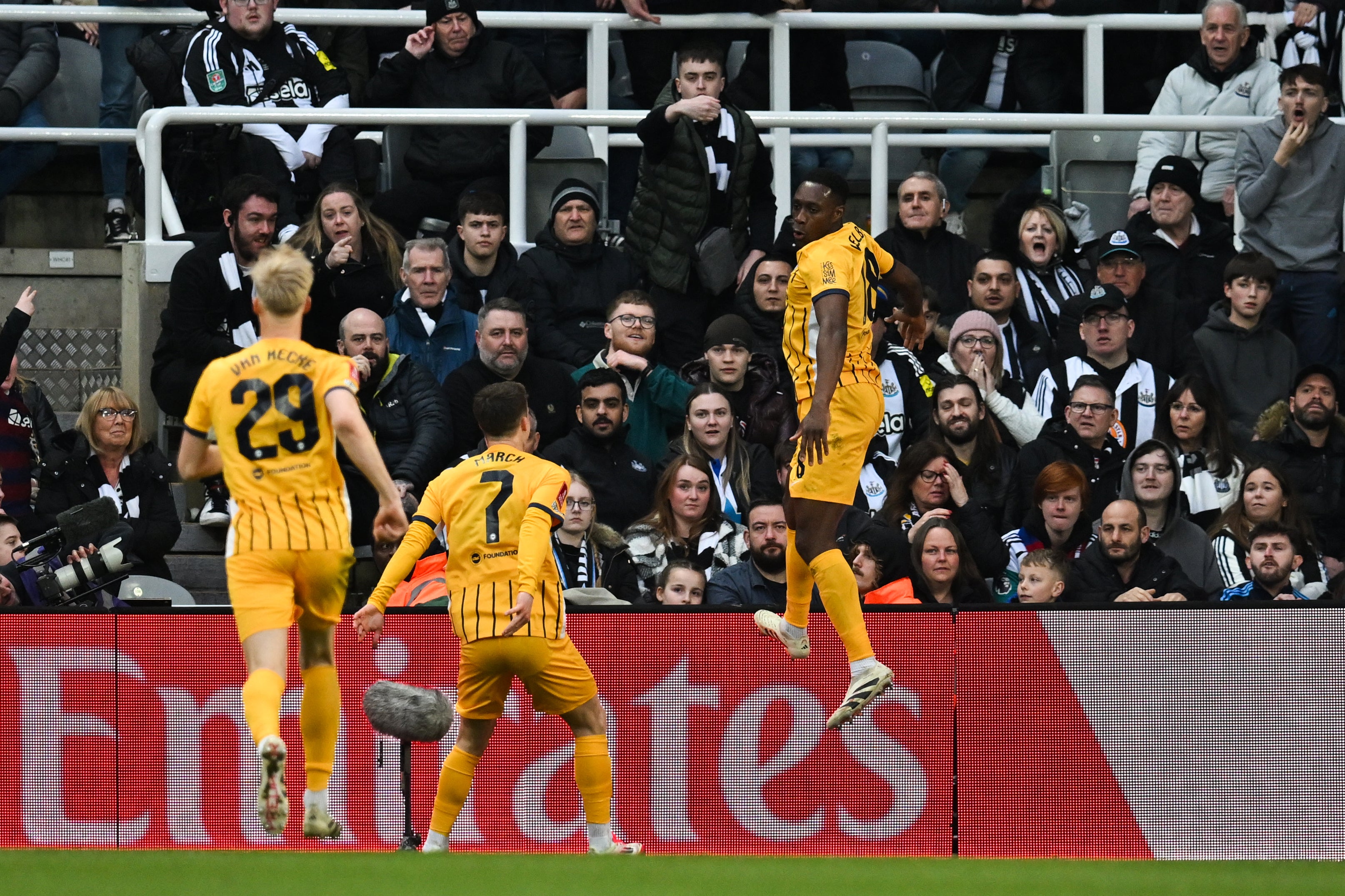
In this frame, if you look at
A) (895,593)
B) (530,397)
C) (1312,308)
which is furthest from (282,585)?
(1312,308)

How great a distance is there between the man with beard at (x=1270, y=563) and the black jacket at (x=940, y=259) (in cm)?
257

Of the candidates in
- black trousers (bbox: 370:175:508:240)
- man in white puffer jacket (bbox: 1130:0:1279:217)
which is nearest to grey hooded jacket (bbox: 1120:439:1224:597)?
man in white puffer jacket (bbox: 1130:0:1279:217)

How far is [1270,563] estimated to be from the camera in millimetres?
10242

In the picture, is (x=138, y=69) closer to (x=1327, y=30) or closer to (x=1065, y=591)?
(x=1065, y=591)

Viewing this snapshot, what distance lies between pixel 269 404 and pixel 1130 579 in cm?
479

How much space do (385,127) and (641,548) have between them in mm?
3879

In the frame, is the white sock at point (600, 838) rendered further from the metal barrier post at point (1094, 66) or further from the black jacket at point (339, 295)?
the metal barrier post at point (1094, 66)

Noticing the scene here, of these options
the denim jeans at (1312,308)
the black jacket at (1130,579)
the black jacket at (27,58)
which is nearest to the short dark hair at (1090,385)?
the black jacket at (1130,579)

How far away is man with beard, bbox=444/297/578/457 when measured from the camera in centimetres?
1115

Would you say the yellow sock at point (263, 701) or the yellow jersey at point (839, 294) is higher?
the yellow jersey at point (839, 294)

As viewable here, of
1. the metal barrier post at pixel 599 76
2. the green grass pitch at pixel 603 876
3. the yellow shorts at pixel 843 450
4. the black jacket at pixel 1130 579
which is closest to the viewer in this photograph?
the green grass pitch at pixel 603 876

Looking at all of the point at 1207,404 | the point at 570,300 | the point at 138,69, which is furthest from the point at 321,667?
the point at 138,69

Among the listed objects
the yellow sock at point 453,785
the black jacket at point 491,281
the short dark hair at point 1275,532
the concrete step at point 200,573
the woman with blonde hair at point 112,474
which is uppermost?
the black jacket at point 491,281

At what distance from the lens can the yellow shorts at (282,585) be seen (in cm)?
750
